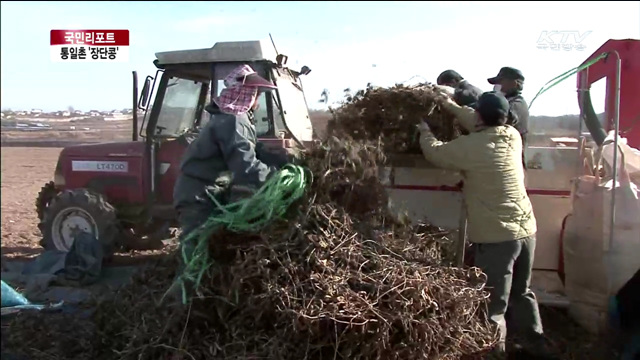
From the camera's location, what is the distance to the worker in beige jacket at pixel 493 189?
3744mm

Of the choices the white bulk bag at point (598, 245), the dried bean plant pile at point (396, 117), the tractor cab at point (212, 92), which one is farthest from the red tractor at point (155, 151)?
the white bulk bag at point (598, 245)

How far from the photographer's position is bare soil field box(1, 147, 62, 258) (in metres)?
8.28

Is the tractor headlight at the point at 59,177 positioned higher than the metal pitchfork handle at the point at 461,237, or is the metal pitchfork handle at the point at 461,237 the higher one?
the tractor headlight at the point at 59,177

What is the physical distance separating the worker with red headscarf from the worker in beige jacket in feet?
3.75

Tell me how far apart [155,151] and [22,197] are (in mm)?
7357

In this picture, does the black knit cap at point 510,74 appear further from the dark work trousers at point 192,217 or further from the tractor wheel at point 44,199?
the tractor wheel at point 44,199

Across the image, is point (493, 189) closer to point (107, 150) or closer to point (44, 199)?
point (107, 150)

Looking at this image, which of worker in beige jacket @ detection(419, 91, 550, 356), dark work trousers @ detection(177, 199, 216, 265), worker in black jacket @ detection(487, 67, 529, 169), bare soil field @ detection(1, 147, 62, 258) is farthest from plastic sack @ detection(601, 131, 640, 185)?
bare soil field @ detection(1, 147, 62, 258)

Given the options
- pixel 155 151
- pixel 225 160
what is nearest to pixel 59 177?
pixel 155 151

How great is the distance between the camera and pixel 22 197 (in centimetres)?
1262

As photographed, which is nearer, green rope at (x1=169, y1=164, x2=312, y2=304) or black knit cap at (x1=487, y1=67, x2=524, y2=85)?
green rope at (x1=169, y1=164, x2=312, y2=304)

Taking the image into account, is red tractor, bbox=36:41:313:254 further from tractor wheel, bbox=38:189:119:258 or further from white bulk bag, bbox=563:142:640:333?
white bulk bag, bbox=563:142:640:333

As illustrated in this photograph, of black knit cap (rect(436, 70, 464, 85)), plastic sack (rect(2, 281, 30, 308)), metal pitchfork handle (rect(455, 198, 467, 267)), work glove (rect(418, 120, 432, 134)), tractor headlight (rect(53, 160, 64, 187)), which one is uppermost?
black knit cap (rect(436, 70, 464, 85))

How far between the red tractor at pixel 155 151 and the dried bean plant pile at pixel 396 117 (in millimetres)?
2290
